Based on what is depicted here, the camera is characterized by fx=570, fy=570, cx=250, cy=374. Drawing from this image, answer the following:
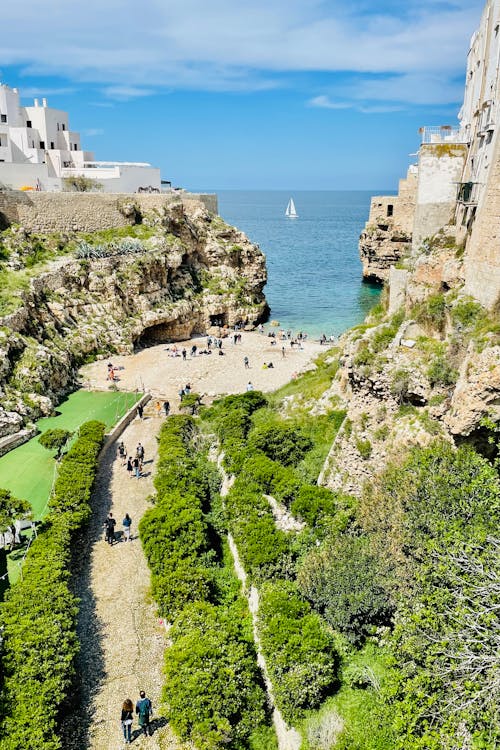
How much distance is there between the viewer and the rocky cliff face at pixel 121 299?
29547 mm

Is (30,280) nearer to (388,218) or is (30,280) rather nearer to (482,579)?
(482,579)

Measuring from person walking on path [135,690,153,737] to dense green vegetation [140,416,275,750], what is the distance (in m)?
0.42

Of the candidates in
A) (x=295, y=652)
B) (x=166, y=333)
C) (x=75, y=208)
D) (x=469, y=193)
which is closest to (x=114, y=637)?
(x=295, y=652)

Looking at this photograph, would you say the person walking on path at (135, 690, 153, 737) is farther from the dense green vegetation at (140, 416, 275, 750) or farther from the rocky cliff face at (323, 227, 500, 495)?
the rocky cliff face at (323, 227, 500, 495)

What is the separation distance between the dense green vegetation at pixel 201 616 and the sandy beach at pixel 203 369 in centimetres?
1191

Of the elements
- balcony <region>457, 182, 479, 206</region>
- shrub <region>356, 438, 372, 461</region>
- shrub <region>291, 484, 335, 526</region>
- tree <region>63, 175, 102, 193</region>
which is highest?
tree <region>63, 175, 102, 193</region>

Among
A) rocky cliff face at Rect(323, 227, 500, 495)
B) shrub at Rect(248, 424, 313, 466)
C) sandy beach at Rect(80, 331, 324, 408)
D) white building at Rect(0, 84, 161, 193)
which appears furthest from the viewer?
white building at Rect(0, 84, 161, 193)

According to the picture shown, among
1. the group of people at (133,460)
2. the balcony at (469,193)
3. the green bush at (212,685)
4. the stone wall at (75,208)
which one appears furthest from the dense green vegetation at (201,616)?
the stone wall at (75,208)

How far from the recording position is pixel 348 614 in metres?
12.9

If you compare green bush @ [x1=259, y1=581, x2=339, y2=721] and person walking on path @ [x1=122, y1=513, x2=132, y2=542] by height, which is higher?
green bush @ [x1=259, y1=581, x2=339, y2=721]

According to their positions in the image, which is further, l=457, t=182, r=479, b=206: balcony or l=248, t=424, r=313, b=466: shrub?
l=248, t=424, r=313, b=466: shrub

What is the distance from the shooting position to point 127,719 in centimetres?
1152

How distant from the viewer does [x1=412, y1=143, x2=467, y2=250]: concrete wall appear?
25.2m

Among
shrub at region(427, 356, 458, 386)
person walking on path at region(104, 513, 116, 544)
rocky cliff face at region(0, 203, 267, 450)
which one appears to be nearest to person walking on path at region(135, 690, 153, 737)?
person walking on path at region(104, 513, 116, 544)
